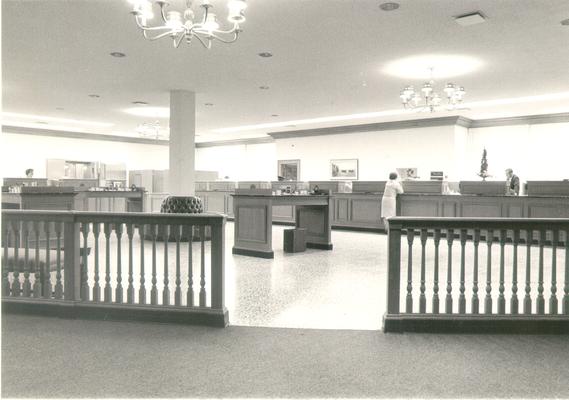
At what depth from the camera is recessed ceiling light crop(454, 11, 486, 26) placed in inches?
217

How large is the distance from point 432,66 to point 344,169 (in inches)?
308

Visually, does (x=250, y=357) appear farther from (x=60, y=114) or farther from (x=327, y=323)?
(x=60, y=114)

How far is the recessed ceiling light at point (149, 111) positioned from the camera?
491 inches

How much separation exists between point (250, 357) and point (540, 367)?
1.84 m

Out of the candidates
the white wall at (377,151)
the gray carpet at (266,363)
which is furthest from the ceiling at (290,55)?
the gray carpet at (266,363)

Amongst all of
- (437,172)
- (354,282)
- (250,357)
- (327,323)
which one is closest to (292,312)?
(327,323)

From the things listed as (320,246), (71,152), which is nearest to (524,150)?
(320,246)

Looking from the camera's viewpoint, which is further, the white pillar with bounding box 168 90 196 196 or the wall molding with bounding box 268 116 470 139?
the wall molding with bounding box 268 116 470 139

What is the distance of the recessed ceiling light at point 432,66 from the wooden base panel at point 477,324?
15.8ft

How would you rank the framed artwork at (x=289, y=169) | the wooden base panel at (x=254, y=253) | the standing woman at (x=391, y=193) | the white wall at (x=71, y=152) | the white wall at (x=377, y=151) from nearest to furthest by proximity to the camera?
the wooden base panel at (x=254, y=253)
the standing woman at (x=391, y=193)
the white wall at (x=377, y=151)
the white wall at (x=71, y=152)
the framed artwork at (x=289, y=169)

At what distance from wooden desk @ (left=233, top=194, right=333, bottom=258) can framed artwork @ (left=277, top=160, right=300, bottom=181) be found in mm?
8149

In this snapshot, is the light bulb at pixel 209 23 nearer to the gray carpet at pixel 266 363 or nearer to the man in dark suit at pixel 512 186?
A: the gray carpet at pixel 266 363

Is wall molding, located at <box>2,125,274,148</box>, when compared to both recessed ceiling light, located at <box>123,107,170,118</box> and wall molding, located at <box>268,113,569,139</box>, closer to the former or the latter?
wall molding, located at <box>268,113,569,139</box>

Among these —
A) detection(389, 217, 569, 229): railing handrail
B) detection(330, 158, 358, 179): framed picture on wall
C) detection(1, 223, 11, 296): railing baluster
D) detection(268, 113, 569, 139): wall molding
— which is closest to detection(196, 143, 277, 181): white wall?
detection(330, 158, 358, 179): framed picture on wall
